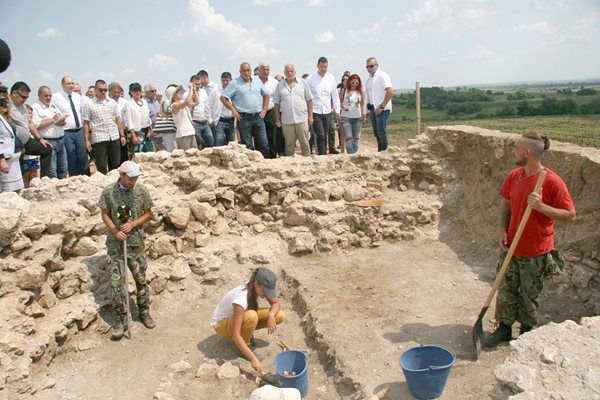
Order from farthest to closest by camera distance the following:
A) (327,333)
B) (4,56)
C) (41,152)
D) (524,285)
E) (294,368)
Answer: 1. (41,152)
2. (327,333)
3. (294,368)
4. (524,285)
5. (4,56)

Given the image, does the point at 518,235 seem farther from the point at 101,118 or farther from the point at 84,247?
the point at 101,118

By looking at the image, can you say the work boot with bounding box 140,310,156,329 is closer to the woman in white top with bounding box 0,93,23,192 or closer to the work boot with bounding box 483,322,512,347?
the woman in white top with bounding box 0,93,23,192

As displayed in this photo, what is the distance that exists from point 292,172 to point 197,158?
1.54 meters

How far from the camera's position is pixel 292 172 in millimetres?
7852

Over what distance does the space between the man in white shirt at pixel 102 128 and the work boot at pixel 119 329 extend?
3607mm

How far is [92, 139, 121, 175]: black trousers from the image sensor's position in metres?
8.46

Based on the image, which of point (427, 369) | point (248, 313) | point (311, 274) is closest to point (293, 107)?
point (311, 274)

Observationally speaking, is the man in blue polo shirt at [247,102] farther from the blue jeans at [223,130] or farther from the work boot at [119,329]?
the work boot at [119,329]

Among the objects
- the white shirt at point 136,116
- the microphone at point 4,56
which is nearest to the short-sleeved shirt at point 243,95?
the white shirt at point 136,116

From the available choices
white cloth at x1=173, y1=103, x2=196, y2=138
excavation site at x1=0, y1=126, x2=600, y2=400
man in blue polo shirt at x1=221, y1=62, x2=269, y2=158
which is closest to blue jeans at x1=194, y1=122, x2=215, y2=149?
white cloth at x1=173, y1=103, x2=196, y2=138

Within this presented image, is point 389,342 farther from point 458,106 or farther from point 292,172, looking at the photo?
point 458,106

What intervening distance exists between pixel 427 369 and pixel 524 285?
139cm

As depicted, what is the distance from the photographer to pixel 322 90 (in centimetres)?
948

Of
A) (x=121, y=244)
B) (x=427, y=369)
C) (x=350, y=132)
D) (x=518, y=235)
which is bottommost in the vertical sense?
(x=427, y=369)
